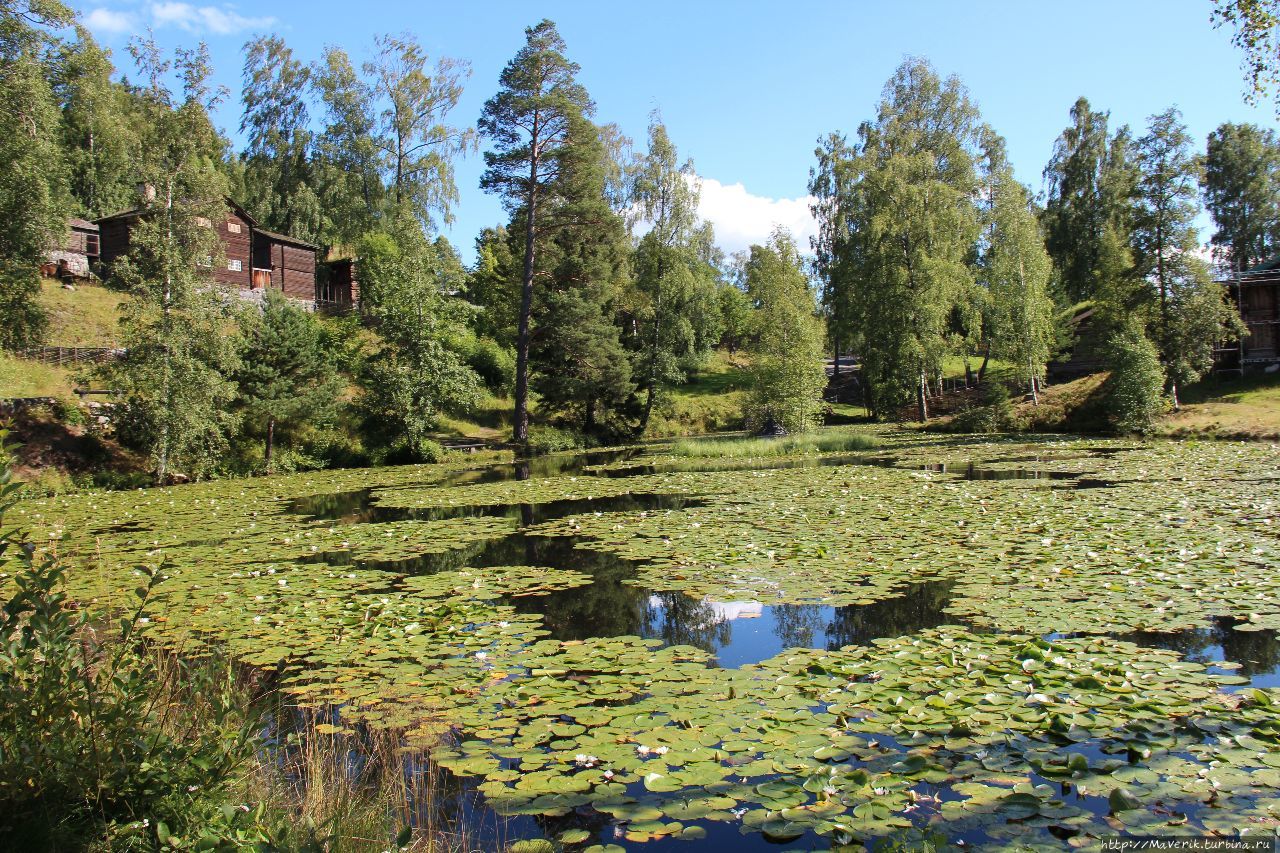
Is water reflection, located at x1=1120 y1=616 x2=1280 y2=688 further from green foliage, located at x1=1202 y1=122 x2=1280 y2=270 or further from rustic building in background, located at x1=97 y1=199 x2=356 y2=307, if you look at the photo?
green foliage, located at x1=1202 y1=122 x2=1280 y2=270

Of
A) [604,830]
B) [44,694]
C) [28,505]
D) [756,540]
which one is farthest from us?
[28,505]

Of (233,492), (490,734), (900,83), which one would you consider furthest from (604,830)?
(900,83)

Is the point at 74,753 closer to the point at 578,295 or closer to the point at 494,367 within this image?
the point at 578,295

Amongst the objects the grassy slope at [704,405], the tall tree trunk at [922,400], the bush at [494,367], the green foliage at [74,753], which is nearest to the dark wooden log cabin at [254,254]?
the bush at [494,367]

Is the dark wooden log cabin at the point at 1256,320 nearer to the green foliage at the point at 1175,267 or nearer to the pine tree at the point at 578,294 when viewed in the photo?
the green foliage at the point at 1175,267

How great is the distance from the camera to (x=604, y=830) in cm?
409

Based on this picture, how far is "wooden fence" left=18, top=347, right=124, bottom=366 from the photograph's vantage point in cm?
2894

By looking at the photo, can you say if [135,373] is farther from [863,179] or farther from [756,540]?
[863,179]

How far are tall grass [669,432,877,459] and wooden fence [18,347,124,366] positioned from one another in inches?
911

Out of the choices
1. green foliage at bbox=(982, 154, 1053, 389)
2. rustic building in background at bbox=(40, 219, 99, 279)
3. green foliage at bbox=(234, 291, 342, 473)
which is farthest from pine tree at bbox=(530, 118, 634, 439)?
rustic building in background at bbox=(40, 219, 99, 279)

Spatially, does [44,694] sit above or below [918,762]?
above

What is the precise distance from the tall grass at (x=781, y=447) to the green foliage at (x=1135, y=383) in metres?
9.30

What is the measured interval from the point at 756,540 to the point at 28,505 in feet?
60.6

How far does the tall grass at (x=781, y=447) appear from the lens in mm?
27375
